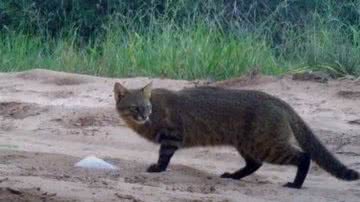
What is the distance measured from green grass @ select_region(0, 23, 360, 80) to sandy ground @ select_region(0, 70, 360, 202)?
760mm

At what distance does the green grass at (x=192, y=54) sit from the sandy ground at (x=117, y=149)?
29.9 inches

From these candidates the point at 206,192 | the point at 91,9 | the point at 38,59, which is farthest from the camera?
the point at 91,9

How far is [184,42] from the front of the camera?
1320 cm

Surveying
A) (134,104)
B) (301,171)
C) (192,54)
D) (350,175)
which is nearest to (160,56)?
(192,54)

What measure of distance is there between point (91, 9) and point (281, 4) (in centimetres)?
324

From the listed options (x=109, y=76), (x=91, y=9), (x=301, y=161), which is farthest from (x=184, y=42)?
(x=301, y=161)

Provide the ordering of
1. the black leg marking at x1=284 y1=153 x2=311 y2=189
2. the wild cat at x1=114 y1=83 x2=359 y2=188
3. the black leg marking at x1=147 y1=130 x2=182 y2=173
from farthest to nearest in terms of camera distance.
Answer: the black leg marking at x1=147 y1=130 x2=182 y2=173 < the wild cat at x1=114 y1=83 x2=359 y2=188 < the black leg marking at x1=284 y1=153 x2=311 y2=189

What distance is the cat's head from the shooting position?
313 inches

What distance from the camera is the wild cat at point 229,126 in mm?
7746

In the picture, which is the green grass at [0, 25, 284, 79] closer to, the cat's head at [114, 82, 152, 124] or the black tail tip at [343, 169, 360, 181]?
the cat's head at [114, 82, 152, 124]

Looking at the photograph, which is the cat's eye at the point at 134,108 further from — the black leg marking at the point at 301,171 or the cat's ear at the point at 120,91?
the black leg marking at the point at 301,171

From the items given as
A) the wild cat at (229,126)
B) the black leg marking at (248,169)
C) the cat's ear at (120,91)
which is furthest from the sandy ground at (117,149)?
the cat's ear at (120,91)

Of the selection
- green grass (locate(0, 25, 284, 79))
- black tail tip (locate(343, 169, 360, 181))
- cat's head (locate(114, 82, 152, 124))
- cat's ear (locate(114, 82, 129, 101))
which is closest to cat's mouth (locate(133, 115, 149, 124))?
cat's head (locate(114, 82, 152, 124))

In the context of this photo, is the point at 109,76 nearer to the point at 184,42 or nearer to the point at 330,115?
the point at 184,42
